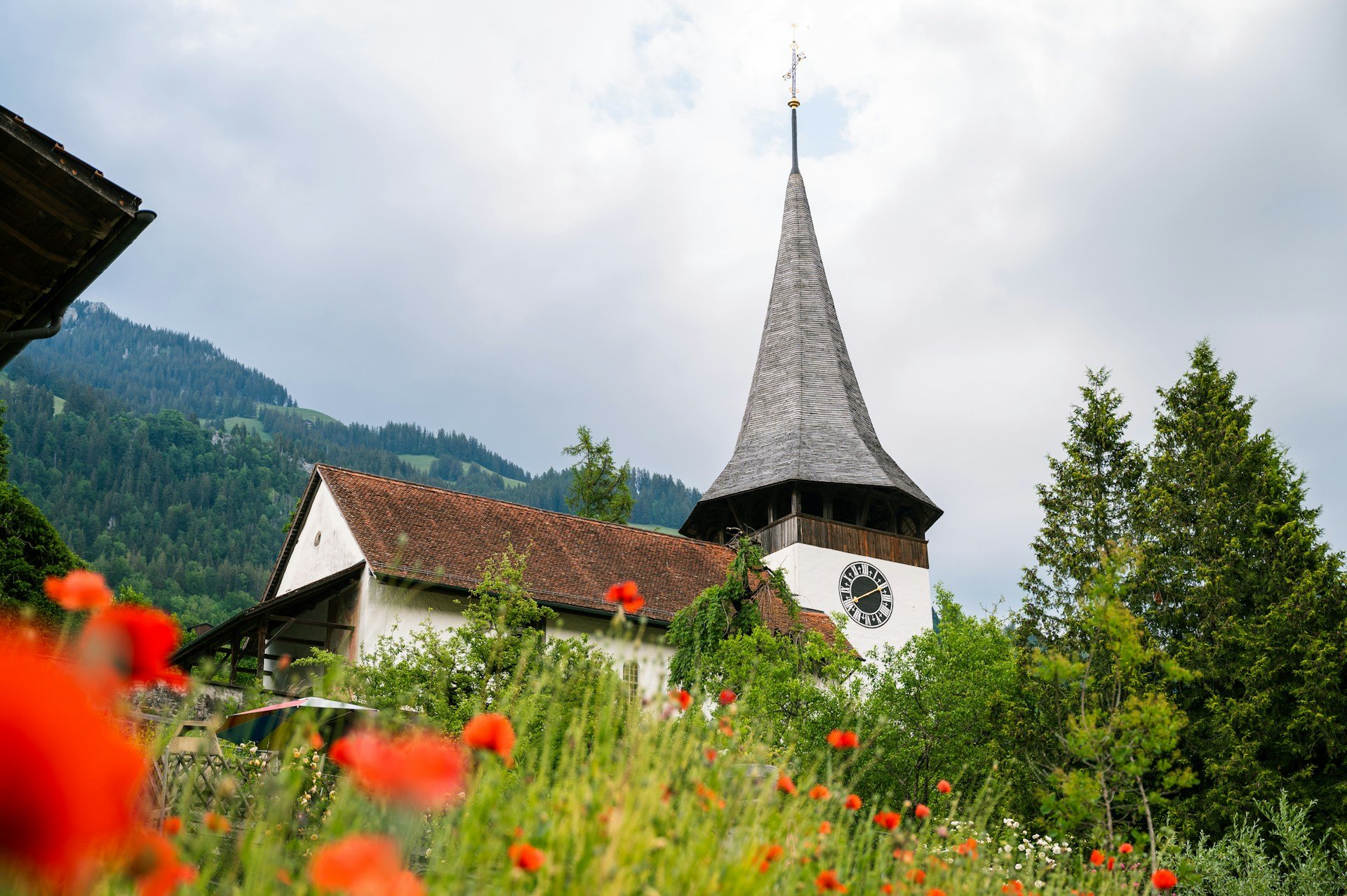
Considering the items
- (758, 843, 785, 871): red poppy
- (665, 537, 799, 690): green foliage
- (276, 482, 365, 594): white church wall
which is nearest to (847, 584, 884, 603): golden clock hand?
(665, 537, 799, 690): green foliage

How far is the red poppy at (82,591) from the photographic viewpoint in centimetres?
182

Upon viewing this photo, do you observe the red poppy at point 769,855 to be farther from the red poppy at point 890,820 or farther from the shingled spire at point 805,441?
the shingled spire at point 805,441

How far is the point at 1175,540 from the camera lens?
72.9 ft

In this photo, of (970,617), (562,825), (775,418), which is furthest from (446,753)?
(775,418)

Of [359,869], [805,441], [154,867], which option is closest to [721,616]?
[805,441]

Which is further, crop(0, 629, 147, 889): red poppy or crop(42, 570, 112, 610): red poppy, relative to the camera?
crop(42, 570, 112, 610): red poppy

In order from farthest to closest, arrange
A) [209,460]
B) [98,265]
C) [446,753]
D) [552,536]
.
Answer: [209,460] < [552,536] < [98,265] < [446,753]

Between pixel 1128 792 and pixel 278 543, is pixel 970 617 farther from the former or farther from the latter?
pixel 278 543

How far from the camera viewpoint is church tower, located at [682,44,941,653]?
28.3 meters

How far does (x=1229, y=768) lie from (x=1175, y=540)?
18.1 ft

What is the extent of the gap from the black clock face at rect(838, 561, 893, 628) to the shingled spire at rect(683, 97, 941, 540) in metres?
1.73

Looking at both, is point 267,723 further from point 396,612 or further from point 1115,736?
point 1115,736

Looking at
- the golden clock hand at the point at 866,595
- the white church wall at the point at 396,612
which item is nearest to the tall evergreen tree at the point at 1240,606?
the golden clock hand at the point at 866,595

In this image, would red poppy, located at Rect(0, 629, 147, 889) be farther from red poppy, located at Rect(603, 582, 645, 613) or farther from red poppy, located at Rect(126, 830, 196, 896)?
red poppy, located at Rect(603, 582, 645, 613)
